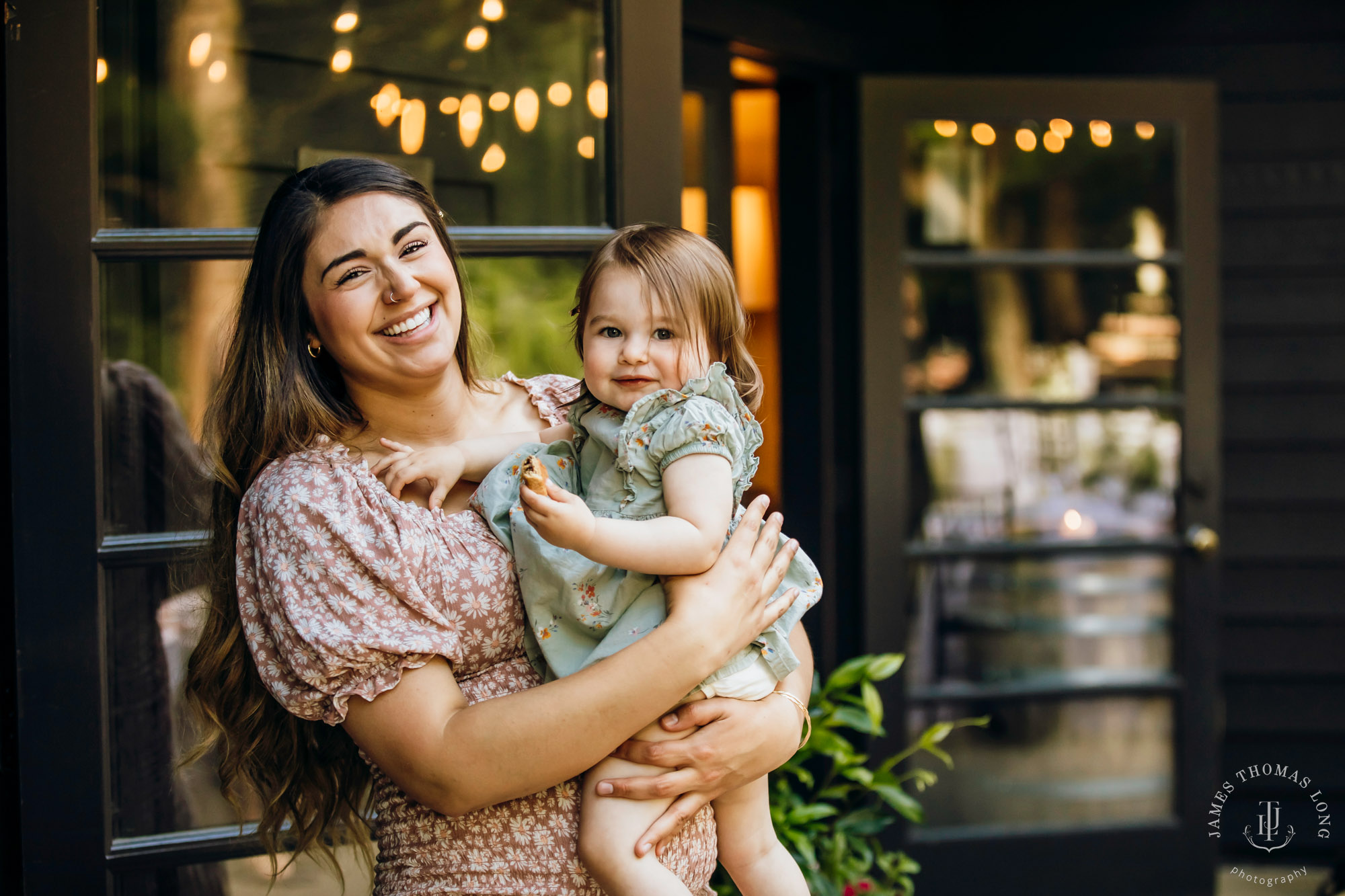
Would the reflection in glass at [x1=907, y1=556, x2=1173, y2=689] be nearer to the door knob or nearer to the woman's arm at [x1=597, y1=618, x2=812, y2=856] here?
the door knob

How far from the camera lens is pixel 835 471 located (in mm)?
3039

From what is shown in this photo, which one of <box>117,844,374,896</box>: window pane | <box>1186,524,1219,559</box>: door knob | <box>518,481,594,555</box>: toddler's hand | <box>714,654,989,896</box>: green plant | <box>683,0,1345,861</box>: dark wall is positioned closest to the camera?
<box>518,481,594,555</box>: toddler's hand

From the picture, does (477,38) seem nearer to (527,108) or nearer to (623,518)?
(527,108)

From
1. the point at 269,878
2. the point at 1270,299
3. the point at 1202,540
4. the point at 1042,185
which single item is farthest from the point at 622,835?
the point at 1270,299

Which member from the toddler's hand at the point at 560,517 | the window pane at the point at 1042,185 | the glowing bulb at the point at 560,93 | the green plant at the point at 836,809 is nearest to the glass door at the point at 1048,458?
the window pane at the point at 1042,185

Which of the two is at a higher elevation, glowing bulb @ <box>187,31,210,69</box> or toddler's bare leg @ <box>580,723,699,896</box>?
glowing bulb @ <box>187,31,210,69</box>

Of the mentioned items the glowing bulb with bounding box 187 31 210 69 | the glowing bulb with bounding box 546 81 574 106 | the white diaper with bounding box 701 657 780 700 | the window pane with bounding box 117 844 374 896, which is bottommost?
the window pane with bounding box 117 844 374 896

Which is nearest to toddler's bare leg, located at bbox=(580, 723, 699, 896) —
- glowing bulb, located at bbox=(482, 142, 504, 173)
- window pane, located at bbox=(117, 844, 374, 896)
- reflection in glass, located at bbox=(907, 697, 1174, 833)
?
window pane, located at bbox=(117, 844, 374, 896)

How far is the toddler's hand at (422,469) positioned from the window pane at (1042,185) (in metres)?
1.90

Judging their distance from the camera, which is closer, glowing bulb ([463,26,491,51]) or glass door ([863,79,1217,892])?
glowing bulb ([463,26,491,51])

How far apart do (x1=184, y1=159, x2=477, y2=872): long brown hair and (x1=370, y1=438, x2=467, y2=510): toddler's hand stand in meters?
0.07

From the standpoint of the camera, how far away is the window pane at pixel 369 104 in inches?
67.1

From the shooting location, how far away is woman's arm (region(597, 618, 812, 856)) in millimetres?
1188

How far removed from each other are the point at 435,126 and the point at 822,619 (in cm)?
178
